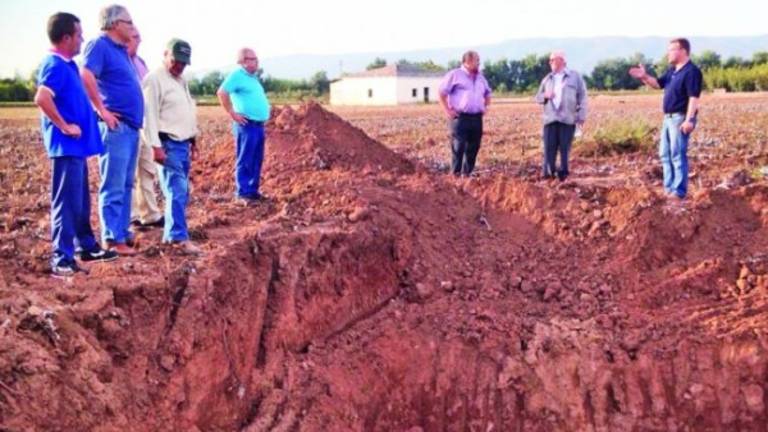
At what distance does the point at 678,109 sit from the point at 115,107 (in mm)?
5163

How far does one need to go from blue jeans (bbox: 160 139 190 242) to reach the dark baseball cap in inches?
24.8

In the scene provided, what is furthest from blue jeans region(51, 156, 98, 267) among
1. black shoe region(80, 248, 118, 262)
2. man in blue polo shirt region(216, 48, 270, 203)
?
man in blue polo shirt region(216, 48, 270, 203)

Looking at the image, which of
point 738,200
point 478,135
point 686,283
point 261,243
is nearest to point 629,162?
point 478,135

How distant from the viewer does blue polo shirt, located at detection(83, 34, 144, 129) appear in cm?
538

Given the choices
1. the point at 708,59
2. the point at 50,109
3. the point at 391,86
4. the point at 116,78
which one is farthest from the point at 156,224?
the point at 708,59

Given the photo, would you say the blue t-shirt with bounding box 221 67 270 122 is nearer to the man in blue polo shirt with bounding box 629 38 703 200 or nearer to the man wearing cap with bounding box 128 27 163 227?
the man wearing cap with bounding box 128 27 163 227

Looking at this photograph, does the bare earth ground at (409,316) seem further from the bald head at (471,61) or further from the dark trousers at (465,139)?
the bald head at (471,61)

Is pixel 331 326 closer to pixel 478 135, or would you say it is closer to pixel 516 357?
pixel 516 357

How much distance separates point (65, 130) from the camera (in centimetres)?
489

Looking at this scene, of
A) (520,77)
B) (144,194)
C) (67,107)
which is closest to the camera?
(67,107)

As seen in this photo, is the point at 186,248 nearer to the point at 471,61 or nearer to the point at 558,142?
the point at 471,61

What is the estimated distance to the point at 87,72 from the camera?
208 inches

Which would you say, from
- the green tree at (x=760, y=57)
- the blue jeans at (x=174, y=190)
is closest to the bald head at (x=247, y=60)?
the blue jeans at (x=174, y=190)

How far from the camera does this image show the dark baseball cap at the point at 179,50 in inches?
229
